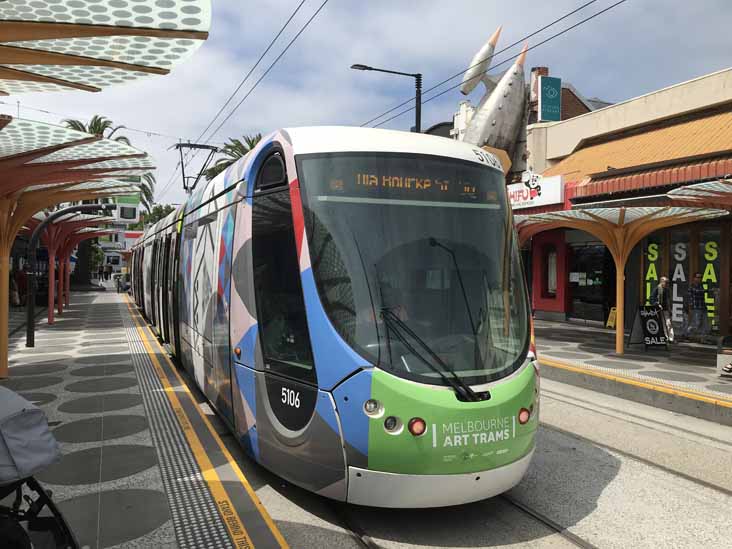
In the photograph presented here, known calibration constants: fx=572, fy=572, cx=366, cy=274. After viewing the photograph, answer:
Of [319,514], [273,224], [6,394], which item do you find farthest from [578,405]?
[6,394]

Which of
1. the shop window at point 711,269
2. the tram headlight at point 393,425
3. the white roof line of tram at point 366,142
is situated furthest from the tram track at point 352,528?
the shop window at point 711,269

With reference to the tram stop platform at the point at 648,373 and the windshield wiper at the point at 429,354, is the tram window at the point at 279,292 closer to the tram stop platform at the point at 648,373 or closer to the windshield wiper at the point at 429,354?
the windshield wiper at the point at 429,354

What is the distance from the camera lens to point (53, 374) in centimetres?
981

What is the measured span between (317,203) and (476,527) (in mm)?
2668

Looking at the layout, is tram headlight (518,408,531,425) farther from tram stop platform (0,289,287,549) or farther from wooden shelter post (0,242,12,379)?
wooden shelter post (0,242,12,379)

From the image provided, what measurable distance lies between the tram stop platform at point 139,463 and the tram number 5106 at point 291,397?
867 mm

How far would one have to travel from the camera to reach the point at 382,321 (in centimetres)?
403

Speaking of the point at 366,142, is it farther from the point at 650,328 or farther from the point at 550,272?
the point at 550,272

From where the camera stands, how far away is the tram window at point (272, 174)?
15.0 feet

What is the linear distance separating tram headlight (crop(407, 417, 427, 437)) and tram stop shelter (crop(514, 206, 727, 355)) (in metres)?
8.74

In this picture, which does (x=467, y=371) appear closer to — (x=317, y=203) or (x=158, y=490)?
(x=317, y=203)

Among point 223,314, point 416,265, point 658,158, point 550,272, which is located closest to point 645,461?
point 416,265

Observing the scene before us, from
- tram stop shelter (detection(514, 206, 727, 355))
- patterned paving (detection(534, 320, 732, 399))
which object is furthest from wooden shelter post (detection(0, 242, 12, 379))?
tram stop shelter (detection(514, 206, 727, 355))

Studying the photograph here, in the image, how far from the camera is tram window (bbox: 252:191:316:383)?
13.9ft
